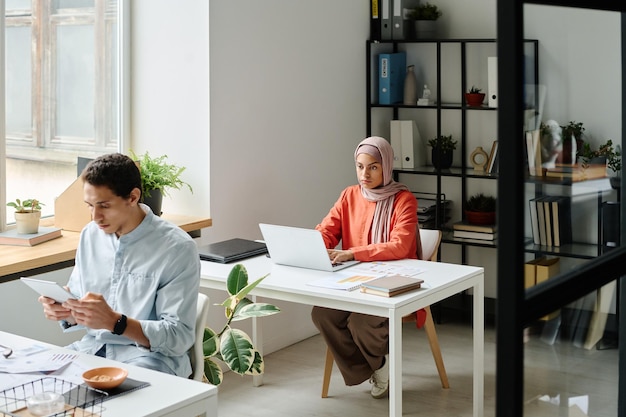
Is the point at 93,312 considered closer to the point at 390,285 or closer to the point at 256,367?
the point at 256,367

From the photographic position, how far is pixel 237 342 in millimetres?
2998

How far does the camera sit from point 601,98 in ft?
5.19

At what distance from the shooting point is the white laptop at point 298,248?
356 centimetres

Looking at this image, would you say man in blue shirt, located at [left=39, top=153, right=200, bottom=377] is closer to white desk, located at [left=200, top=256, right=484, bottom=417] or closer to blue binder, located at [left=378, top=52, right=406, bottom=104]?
white desk, located at [left=200, top=256, right=484, bottom=417]

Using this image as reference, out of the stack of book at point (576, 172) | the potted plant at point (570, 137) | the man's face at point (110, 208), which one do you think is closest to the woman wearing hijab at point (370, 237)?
the man's face at point (110, 208)

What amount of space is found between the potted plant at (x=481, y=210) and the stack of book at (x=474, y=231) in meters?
0.04

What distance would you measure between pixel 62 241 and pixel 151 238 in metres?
1.23

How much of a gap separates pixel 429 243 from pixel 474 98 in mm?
1367

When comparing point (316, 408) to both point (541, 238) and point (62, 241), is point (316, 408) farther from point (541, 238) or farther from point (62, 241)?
point (541, 238)

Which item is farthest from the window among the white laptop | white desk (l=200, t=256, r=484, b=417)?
the white laptop

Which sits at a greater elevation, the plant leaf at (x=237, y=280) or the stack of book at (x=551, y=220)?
the stack of book at (x=551, y=220)

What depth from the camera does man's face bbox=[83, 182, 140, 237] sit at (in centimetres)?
259

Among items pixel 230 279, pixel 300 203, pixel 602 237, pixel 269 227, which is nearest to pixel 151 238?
pixel 230 279

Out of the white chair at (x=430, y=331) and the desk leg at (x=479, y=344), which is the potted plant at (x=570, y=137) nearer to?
the desk leg at (x=479, y=344)
